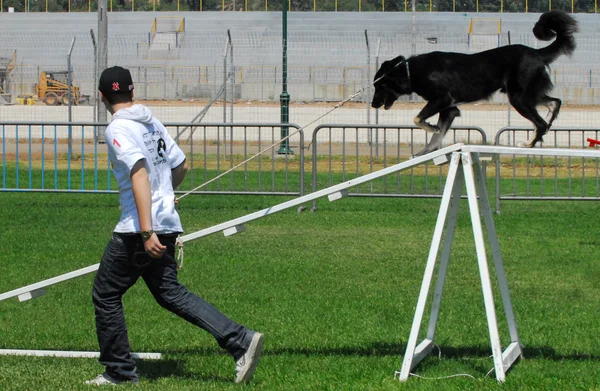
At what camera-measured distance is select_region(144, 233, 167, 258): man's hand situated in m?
5.00

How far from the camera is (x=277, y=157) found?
1861 centimetres

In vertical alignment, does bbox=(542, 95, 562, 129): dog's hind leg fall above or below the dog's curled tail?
below

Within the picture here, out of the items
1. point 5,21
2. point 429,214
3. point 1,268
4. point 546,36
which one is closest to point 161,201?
point 546,36

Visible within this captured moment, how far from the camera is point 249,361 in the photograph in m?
5.31

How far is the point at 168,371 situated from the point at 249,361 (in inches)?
28.1

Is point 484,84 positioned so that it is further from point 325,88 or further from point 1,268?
point 325,88

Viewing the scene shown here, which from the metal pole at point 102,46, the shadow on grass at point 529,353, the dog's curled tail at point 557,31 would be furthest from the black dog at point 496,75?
the metal pole at point 102,46

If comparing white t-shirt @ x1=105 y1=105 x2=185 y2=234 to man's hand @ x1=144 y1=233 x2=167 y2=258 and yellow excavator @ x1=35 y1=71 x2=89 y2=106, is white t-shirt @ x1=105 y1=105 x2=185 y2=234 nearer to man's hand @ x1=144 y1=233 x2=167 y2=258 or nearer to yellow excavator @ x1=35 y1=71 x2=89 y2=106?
man's hand @ x1=144 y1=233 x2=167 y2=258

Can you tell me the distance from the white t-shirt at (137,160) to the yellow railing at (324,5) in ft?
135

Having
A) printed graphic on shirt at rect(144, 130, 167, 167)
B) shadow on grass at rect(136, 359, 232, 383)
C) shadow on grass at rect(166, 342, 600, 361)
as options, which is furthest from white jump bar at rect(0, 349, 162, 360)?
printed graphic on shirt at rect(144, 130, 167, 167)

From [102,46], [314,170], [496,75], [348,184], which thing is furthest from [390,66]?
[102,46]

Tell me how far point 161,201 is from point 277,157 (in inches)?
529

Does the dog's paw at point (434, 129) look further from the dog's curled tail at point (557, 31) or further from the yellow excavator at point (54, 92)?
the yellow excavator at point (54, 92)

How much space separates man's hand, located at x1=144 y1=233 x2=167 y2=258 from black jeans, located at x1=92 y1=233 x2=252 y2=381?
0.13m
